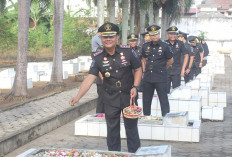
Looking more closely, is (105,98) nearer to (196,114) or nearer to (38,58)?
(196,114)

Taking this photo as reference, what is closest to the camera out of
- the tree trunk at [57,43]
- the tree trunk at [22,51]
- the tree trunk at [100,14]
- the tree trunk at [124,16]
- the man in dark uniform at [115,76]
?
the man in dark uniform at [115,76]

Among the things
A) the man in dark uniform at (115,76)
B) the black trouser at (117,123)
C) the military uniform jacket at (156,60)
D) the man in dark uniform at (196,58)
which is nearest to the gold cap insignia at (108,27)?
the man in dark uniform at (115,76)

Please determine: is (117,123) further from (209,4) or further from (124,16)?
(209,4)

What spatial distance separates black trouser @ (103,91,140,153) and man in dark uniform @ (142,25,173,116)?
2.93m

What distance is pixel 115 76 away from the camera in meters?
6.44

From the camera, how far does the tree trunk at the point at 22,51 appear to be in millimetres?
13039

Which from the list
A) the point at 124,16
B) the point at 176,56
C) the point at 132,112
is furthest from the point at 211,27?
the point at 132,112

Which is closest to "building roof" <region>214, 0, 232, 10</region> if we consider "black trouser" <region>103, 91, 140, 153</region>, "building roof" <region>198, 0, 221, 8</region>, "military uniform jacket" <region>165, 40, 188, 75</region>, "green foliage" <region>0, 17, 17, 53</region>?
"building roof" <region>198, 0, 221, 8</region>

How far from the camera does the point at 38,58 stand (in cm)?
3484

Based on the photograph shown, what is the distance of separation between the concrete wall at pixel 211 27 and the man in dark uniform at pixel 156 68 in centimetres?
5201

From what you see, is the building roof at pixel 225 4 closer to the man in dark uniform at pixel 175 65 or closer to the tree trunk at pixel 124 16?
the tree trunk at pixel 124 16

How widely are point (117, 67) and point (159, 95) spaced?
3218 mm

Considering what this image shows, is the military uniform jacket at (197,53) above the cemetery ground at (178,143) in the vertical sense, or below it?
above

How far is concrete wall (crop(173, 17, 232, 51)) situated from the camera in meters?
61.0
